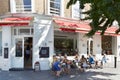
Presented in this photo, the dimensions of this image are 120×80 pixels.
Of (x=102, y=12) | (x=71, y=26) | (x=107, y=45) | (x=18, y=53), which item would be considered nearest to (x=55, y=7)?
(x=71, y=26)

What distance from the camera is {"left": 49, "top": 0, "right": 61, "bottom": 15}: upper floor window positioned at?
80.4 feet

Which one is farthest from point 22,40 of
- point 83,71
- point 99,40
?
point 99,40

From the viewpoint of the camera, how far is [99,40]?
30.0 metres

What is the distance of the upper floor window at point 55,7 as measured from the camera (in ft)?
80.4

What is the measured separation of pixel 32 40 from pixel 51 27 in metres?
1.90

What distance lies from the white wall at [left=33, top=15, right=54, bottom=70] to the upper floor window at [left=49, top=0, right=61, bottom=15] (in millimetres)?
1186

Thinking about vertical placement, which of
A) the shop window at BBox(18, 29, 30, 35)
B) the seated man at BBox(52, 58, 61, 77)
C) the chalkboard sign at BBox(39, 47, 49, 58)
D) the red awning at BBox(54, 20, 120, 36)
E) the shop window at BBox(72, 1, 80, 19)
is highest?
the shop window at BBox(72, 1, 80, 19)

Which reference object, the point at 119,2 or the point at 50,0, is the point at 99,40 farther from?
the point at 119,2

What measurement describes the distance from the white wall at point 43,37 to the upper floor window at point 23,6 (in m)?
1.32

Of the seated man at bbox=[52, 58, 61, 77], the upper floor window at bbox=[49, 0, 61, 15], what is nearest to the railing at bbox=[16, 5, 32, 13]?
the upper floor window at bbox=[49, 0, 61, 15]

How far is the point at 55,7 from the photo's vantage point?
2488cm

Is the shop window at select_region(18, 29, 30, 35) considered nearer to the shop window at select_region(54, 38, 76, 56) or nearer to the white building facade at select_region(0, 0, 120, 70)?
the white building facade at select_region(0, 0, 120, 70)

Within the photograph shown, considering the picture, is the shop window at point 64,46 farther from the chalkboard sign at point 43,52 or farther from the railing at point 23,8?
the railing at point 23,8

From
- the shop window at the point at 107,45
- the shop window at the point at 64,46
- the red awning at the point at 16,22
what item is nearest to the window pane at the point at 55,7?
the shop window at the point at 64,46
